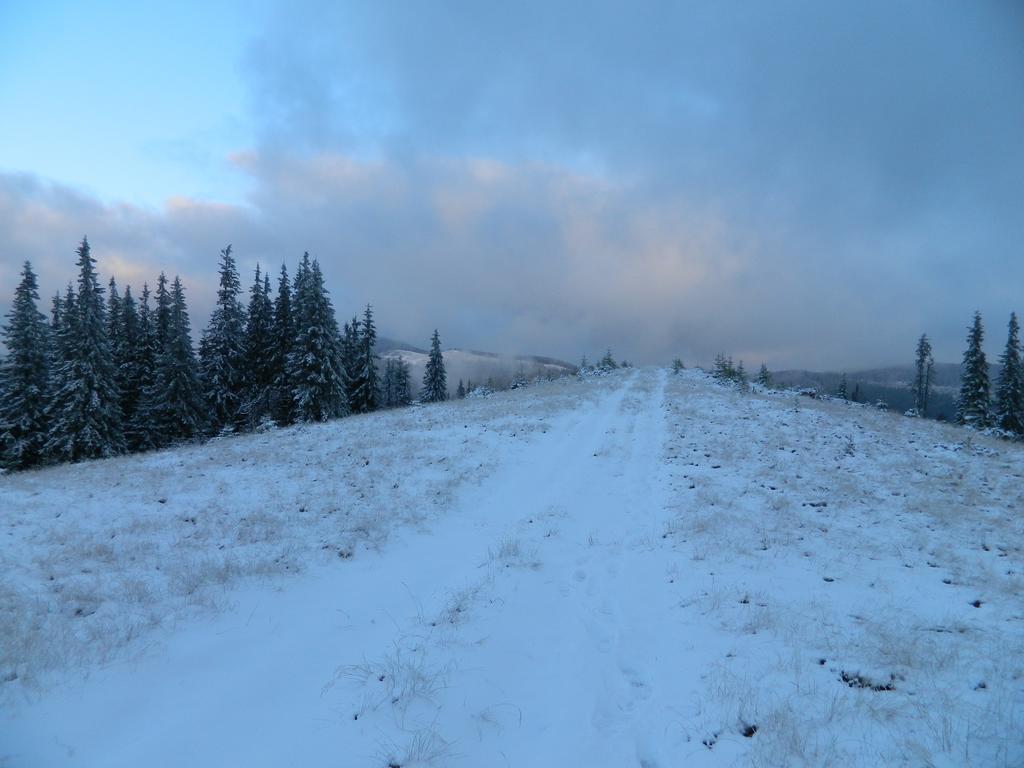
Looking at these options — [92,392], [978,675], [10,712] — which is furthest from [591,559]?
[92,392]

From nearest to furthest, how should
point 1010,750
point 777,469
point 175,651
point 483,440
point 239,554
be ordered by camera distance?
1. point 1010,750
2. point 175,651
3. point 239,554
4. point 777,469
5. point 483,440

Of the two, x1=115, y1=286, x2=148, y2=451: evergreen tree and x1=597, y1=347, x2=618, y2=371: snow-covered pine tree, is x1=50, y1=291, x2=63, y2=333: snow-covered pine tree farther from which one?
x1=597, y1=347, x2=618, y2=371: snow-covered pine tree

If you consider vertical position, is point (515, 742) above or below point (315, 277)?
below

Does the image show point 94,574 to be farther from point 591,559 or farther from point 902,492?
point 902,492

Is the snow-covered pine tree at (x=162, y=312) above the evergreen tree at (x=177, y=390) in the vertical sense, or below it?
above

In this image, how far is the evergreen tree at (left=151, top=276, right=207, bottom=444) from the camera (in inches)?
1430

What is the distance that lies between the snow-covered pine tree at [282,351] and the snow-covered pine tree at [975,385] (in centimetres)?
6180

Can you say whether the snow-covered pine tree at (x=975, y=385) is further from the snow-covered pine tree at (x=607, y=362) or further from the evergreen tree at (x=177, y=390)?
the evergreen tree at (x=177, y=390)

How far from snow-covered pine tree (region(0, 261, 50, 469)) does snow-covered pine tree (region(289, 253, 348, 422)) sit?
1644cm

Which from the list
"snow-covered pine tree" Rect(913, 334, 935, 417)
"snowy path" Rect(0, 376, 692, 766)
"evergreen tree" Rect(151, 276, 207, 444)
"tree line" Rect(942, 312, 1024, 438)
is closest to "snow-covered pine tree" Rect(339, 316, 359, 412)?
"evergreen tree" Rect(151, 276, 207, 444)

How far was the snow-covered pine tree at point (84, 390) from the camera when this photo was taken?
1214 inches

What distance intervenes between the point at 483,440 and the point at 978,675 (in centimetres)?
1552

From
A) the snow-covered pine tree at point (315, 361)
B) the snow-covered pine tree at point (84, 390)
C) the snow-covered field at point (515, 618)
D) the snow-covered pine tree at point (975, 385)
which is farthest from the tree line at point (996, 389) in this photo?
the snow-covered pine tree at point (84, 390)

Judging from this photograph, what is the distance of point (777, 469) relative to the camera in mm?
15047
